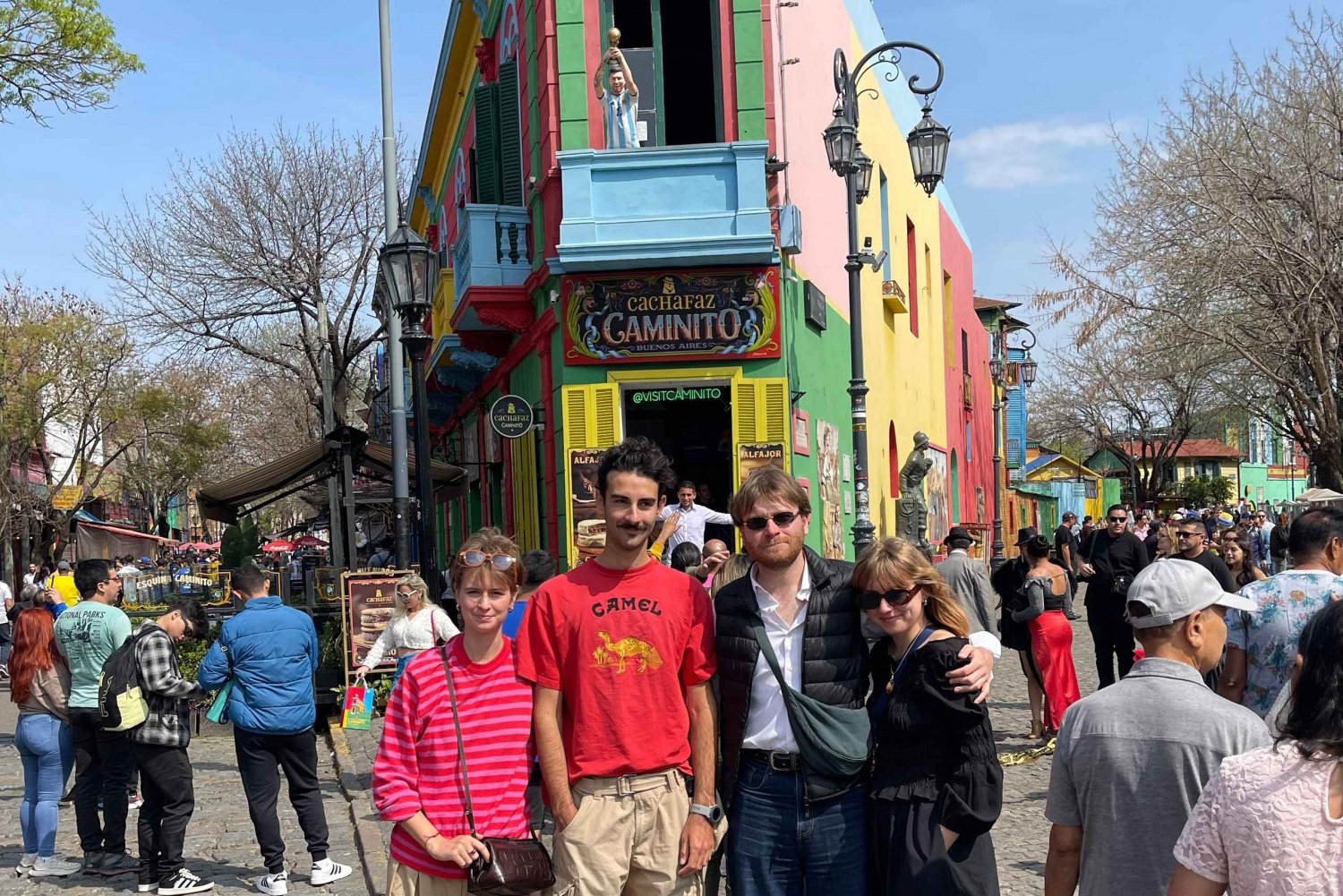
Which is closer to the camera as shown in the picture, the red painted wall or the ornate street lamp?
the ornate street lamp

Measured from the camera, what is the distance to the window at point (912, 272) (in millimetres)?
26219

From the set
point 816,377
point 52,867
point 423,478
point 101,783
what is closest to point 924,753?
point 101,783

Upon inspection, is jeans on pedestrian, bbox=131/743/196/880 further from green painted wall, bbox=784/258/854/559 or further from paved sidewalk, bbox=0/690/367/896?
green painted wall, bbox=784/258/854/559

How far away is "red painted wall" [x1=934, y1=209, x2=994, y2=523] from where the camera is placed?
31.9 meters

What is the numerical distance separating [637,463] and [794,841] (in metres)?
1.18

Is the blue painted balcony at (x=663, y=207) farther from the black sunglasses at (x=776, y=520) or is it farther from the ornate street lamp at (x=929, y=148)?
the black sunglasses at (x=776, y=520)

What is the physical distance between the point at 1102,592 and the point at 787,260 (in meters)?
6.05

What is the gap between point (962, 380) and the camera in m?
34.1

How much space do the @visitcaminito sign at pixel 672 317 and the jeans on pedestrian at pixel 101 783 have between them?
24.8ft

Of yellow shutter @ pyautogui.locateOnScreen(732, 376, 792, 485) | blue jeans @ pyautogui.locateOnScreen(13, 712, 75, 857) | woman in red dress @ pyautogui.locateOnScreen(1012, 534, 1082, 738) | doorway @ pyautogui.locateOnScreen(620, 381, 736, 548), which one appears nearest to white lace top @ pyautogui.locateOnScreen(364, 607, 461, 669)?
blue jeans @ pyautogui.locateOnScreen(13, 712, 75, 857)

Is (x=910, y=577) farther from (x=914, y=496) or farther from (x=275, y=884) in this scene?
(x=914, y=496)

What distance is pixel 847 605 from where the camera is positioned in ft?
13.5

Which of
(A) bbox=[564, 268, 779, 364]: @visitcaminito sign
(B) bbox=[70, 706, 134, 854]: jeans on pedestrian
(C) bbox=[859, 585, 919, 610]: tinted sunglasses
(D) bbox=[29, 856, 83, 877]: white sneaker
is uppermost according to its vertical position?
(A) bbox=[564, 268, 779, 364]: @visitcaminito sign

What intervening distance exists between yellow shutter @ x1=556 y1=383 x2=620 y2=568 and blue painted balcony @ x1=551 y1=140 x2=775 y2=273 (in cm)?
142
